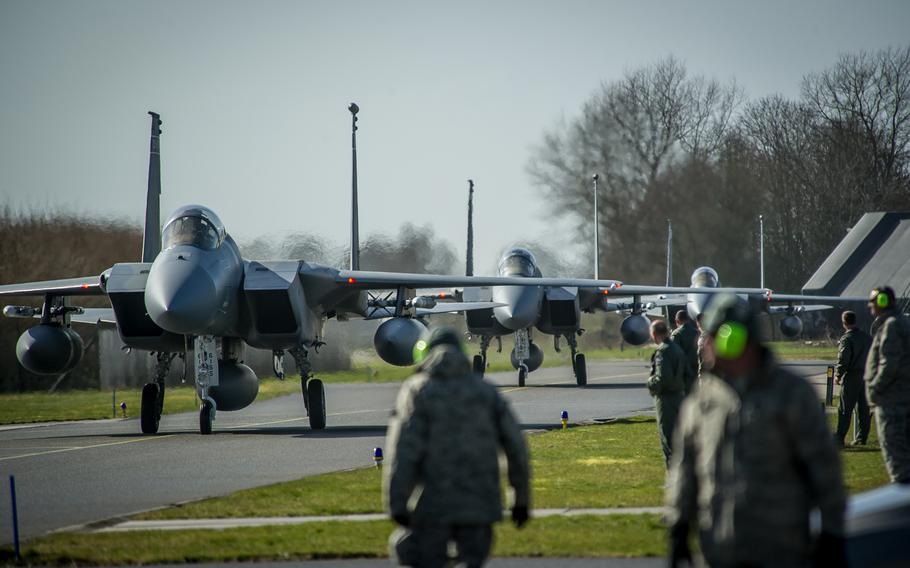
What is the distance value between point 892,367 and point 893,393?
23cm

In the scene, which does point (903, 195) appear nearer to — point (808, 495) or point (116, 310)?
point (116, 310)

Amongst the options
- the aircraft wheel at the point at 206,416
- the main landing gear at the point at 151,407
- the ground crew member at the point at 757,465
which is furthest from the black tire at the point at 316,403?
the ground crew member at the point at 757,465

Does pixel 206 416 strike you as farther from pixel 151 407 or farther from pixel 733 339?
pixel 733 339

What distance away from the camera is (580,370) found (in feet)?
113

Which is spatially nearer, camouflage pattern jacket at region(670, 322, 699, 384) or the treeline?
camouflage pattern jacket at region(670, 322, 699, 384)

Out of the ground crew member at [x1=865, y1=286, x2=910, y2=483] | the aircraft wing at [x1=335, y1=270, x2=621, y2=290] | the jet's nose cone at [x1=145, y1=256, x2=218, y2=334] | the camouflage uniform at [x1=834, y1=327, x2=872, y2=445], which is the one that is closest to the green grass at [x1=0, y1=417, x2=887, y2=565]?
Answer: the camouflage uniform at [x1=834, y1=327, x2=872, y2=445]

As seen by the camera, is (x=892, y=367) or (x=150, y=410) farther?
(x=150, y=410)

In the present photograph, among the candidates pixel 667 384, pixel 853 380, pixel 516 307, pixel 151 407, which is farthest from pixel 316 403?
pixel 516 307

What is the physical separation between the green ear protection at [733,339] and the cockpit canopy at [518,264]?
27.8 metres

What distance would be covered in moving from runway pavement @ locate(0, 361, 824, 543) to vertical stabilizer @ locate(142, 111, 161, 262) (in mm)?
3439

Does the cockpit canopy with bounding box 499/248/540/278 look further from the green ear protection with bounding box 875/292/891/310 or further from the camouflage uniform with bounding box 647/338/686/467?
the green ear protection with bounding box 875/292/891/310

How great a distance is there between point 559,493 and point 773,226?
→ 45.9m

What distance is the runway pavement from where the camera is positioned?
512 inches

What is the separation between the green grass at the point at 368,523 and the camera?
30.5ft
